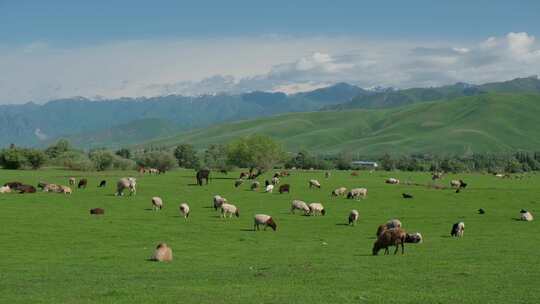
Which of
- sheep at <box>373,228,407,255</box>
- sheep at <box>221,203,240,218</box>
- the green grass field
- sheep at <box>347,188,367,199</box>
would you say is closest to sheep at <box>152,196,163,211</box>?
the green grass field

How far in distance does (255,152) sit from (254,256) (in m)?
A: 68.3

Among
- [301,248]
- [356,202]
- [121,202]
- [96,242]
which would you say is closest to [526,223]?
[356,202]

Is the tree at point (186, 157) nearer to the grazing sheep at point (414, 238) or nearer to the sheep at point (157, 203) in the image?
the sheep at point (157, 203)

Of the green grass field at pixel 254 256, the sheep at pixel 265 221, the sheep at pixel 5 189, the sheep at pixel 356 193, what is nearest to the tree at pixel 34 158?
the sheep at pixel 5 189

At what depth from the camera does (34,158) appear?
118 m

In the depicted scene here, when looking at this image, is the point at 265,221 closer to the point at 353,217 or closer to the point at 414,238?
the point at 353,217

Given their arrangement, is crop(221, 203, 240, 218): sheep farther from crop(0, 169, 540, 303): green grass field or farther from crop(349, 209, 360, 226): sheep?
crop(349, 209, 360, 226): sheep

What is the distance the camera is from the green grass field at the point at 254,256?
18.1 m

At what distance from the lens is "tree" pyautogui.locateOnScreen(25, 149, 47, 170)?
118 metres

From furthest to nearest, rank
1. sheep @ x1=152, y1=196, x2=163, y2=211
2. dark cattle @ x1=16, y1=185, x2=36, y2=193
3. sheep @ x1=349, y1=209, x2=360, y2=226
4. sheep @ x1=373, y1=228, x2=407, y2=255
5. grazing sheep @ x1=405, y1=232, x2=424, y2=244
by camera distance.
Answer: dark cattle @ x1=16, y1=185, x2=36, y2=193
sheep @ x1=152, y1=196, x2=163, y2=211
sheep @ x1=349, y1=209, x2=360, y2=226
grazing sheep @ x1=405, y1=232, x2=424, y2=244
sheep @ x1=373, y1=228, x2=407, y2=255

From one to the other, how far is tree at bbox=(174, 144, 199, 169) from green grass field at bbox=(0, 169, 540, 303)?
9455 cm

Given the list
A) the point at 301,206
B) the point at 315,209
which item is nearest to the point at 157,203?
the point at 301,206

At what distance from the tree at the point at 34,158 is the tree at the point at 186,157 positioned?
38266 millimetres

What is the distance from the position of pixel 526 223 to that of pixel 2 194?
154ft
